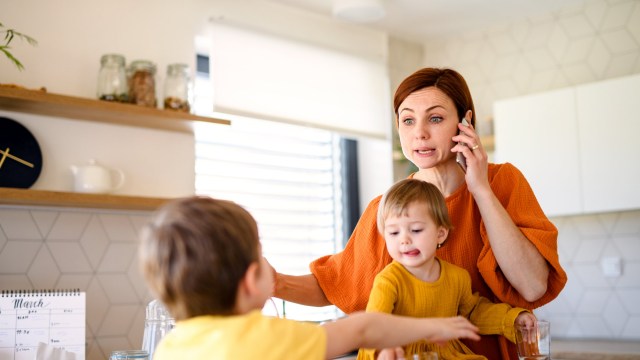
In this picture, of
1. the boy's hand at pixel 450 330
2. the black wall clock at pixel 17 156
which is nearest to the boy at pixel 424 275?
the boy's hand at pixel 450 330

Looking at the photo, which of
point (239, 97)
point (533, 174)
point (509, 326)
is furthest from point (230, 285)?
point (533, 174)

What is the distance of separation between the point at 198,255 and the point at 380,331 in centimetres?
32

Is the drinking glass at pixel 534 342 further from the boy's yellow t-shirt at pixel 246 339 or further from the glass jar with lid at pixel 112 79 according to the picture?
the glass jar with lid at pixel 112 79

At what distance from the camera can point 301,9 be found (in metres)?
4.48

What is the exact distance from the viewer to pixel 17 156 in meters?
3.16

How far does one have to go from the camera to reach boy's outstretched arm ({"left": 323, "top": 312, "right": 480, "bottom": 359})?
3.83 ft

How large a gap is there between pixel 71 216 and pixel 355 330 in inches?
96.8

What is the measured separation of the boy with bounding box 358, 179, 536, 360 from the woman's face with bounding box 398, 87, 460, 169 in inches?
4.9

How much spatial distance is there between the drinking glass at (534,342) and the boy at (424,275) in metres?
0.02

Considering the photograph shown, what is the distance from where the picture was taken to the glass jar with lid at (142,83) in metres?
3.41

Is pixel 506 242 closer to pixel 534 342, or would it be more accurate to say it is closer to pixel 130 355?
pixel 534 342

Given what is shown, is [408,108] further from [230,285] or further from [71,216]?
[71,216]

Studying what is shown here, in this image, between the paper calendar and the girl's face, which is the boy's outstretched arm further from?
the paper calendar

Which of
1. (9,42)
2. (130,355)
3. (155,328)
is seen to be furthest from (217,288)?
(9,42)
